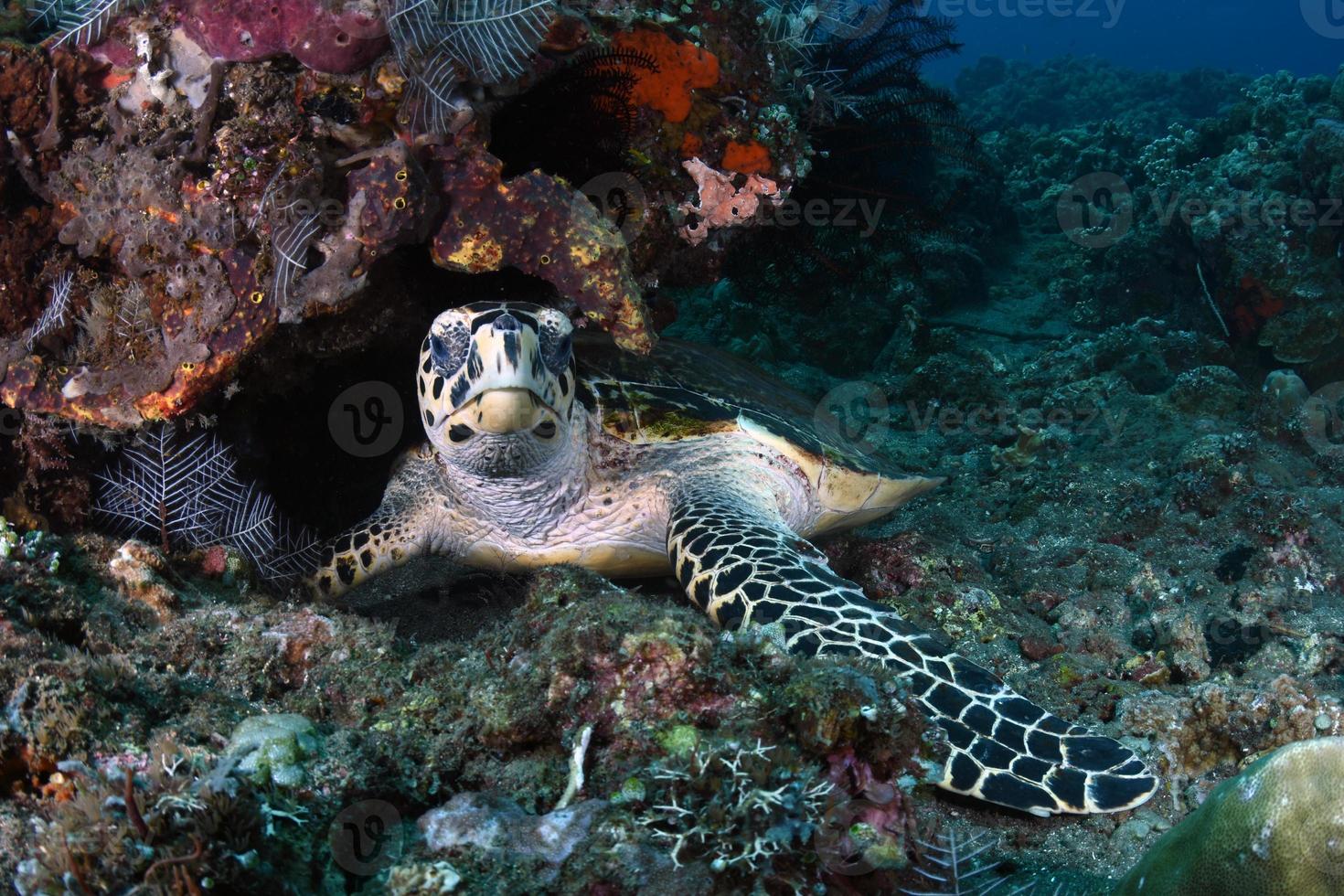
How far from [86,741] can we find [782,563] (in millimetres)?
1903

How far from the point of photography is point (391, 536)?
330 centimetres

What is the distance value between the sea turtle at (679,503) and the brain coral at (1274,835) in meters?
0.53

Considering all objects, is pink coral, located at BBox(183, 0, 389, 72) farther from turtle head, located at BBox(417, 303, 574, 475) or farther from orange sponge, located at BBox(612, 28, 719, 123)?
orange sponge, located at BBox(612, 28, 719, 123)

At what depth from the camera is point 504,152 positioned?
295cm

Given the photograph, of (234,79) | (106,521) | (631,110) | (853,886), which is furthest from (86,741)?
(631,110)

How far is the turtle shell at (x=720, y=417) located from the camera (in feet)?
11.1

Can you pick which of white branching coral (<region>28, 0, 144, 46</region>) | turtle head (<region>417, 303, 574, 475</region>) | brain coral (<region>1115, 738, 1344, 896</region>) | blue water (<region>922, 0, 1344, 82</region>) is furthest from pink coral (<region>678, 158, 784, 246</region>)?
blue water (<region>922, 0, 1344, 82</region>)

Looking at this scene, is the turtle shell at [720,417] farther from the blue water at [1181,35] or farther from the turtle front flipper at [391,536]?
the blue water at [1181,35]

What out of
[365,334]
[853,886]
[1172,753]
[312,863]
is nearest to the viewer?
[312,863]

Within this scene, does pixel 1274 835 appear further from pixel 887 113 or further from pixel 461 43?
pixel 887 113

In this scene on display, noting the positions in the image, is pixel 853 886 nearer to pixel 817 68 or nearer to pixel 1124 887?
pixel 1124 887

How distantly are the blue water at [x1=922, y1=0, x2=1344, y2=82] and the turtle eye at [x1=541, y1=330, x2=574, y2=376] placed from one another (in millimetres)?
50999

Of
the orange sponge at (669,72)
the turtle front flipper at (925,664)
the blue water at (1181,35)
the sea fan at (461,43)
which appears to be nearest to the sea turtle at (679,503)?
the turtle front flipper at (925,664)

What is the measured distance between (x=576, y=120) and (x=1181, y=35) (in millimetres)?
81274
